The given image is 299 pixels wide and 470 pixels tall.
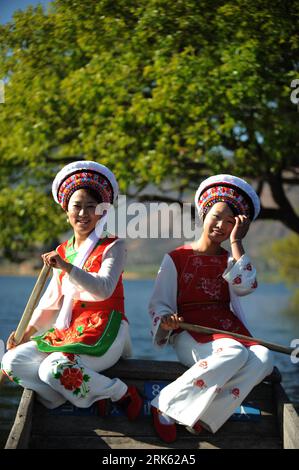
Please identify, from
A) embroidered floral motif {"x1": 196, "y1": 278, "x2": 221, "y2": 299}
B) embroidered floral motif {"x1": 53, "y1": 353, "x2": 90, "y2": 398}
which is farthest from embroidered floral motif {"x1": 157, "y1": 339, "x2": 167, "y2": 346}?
embroidered floral motif {"x1": 53, "y1": 353, "x2": 90, "y2": 398}

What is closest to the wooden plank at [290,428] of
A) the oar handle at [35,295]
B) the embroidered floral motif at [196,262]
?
the embroidered floral motif at [196,262]

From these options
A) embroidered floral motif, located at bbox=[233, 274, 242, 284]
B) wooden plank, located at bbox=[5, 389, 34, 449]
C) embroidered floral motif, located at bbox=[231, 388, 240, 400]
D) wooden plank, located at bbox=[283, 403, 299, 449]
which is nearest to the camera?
wooden plank, located at bbox=[5, 389, 34, 449]

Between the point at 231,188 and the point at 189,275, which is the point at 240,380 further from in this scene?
the point at 231,188

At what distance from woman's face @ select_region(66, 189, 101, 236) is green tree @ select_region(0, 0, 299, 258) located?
487cm

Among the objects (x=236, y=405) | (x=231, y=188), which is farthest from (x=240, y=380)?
(x=231, y=188)

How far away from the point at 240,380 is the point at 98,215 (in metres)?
1.34

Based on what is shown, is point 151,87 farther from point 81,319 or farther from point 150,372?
point 150,372

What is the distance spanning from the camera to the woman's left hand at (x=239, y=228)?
469cm

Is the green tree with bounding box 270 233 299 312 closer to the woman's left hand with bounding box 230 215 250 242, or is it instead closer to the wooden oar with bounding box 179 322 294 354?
the woman's left hand with bounding box 230 215 250 242

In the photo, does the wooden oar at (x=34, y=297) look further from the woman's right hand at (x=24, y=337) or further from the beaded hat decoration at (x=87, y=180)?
the beaded hat decoration at (x=87, y=180)

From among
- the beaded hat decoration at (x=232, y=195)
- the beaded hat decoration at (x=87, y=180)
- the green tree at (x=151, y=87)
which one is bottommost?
the green tree at (x=151, y=87)

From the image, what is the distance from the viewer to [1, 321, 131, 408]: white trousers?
422cm

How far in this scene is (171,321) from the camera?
4492 mm

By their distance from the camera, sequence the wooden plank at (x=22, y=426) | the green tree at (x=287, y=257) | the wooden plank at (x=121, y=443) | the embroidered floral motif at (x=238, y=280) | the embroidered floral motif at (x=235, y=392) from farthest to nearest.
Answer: the green tree at (x=287, y=257) < the embroidered floral motif at (x=238, y=280) < the embroidered floral motif at (x=235, y=392) < the wooden plank at (x=121, y=443) < the wooden plank at (x=22, y=426)
